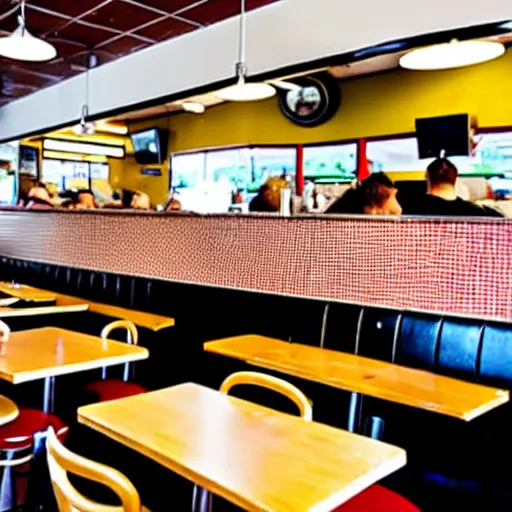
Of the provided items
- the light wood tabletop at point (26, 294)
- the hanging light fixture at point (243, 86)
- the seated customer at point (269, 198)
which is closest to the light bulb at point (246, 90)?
the hanging light fixture at point (243, 86)

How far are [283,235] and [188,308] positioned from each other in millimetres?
929

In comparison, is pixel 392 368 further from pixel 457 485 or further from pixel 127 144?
pixel 127 144

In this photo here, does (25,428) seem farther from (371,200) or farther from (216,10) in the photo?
(216,10)

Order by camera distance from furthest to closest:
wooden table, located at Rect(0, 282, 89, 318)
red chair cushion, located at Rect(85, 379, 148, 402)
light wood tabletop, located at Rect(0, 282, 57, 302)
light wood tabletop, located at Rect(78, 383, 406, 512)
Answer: light wood tabletop, located at Rect(0, 282, 57, 302) → wooden table, located at Rect(0, 282, 89, 318) → red chair cushion, located at Rect(85, 379, 148, 402) → light wood tabletop, located at Rect(78, 383, 406, 512)

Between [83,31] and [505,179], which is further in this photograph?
[83,31]

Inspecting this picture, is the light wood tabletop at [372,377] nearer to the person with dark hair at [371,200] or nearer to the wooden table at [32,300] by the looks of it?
the person with dark hair at [371,200]

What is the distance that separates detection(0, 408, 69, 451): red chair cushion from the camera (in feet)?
7.90

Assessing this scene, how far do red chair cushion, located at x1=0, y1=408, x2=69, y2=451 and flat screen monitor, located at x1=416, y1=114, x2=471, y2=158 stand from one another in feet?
12.2

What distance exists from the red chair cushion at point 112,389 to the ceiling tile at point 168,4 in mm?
2885

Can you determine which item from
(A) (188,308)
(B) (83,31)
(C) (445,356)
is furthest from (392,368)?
(B) (83,31)

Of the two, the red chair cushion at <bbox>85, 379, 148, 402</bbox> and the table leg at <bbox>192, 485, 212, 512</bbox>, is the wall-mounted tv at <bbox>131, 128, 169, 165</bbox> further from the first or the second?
the table leg at <bbox>192, 485, 212, 512</bbox>

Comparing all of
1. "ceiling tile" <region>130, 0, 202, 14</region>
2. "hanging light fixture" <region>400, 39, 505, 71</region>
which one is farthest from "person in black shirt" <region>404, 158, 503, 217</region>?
"ceiling tile" <region>130, 0, 202, 14</region>

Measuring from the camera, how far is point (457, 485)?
2584mm

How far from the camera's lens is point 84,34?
5426 mm
